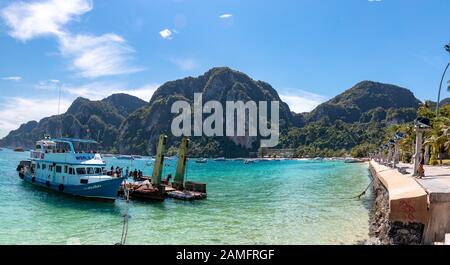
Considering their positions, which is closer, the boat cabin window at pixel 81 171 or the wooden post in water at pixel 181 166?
the boat cabin window at pixel 81 171

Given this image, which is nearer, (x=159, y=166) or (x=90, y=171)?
(x=90, y=171)

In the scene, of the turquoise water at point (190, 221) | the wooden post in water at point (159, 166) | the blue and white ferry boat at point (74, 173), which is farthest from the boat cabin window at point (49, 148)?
the wooden post in water at point (159, 166)

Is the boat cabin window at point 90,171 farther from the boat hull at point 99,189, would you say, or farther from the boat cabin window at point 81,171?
the boat hull at point 99,189

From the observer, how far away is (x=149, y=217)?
24.2m

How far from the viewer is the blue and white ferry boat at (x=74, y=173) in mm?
30141

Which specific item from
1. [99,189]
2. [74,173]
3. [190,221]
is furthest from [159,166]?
[190,221]

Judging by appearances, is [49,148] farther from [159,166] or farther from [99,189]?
[159,166]

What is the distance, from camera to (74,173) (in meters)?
33.1

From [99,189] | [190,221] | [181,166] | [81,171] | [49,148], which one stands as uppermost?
[49,148]

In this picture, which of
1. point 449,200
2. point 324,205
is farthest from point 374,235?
point 324,205

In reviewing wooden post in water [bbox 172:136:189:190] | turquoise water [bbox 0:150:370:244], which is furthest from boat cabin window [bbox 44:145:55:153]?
wooden post in water [bbox 172:136:189:190]

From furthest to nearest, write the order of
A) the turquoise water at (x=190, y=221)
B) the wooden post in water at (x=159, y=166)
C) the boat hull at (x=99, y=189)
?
1. the wooden post in water at (x=159, y=166)
2. the boat hull at (x=99, y=189)
3. the turquoise water at (x=190, y=221)

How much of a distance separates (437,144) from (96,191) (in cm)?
3604

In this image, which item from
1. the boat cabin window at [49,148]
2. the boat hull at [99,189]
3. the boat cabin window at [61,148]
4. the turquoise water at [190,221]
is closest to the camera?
the turquoise water at [190,221]
